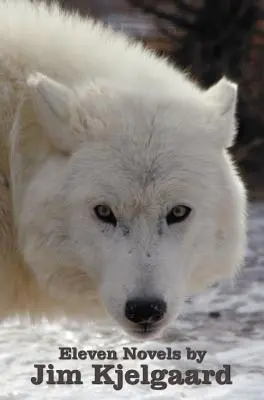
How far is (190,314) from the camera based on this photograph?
6891mm

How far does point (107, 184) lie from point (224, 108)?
0.72 meters

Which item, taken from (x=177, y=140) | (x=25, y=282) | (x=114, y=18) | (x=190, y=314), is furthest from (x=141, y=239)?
(x=114, y=18)

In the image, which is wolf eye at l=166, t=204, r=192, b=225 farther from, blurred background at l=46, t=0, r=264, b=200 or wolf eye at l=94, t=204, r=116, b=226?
blurred background at l=46, t=0, r=264, b=200

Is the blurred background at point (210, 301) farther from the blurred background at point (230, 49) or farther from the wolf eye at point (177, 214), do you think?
the wolf eye at point (177, 214)

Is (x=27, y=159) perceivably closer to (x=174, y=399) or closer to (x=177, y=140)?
(x=177, y=140)

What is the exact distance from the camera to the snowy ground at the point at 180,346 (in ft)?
16.5

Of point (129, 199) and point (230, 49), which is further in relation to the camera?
point (230, 49)

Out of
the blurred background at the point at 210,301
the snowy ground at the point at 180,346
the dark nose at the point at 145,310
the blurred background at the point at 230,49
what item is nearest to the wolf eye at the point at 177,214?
the dark nose at the point at 145,310

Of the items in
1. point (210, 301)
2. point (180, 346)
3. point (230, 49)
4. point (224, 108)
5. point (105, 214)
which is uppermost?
point (230, 49)

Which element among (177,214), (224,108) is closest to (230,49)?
(224,108)

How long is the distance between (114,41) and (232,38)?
23.4 ft

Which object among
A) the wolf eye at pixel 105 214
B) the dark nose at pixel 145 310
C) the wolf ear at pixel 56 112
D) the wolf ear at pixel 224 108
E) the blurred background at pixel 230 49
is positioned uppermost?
the blurred background at pixel 230 49

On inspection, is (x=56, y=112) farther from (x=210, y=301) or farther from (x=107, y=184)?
(x=210, y=301)

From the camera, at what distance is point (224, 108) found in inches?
145
